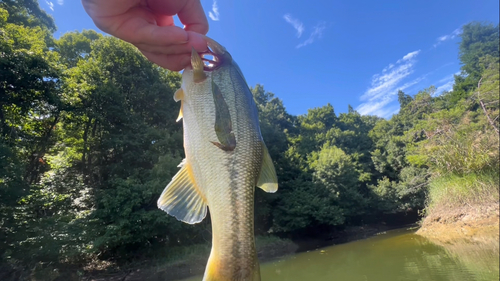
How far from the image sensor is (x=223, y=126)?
4.25 ft

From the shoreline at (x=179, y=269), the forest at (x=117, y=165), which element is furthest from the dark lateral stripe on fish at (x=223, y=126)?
the shoreline at (x=179, y=269)

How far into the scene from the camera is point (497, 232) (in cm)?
888

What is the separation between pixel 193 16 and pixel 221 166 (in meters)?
0.92

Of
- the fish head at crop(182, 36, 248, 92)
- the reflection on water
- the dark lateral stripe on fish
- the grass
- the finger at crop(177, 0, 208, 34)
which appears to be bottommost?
the reflection on water

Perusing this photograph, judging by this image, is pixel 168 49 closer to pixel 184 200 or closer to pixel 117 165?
pixel 184 200

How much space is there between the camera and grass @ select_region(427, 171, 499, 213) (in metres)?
9.51

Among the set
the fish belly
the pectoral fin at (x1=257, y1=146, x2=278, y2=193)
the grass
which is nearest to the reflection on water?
the grass

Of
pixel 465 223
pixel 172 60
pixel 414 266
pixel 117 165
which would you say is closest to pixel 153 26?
pixel 172 60

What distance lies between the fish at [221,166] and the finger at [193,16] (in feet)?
0.71

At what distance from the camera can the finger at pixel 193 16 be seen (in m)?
1.57

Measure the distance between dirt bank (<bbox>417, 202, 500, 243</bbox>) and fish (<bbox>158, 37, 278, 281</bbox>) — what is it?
10.9 m

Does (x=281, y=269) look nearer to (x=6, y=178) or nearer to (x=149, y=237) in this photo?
(x=149, y=237)

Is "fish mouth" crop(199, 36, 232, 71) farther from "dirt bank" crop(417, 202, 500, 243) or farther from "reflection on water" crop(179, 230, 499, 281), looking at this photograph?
"dirt bank" crop(417, 202, 500, 243)

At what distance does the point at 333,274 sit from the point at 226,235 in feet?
30.7
